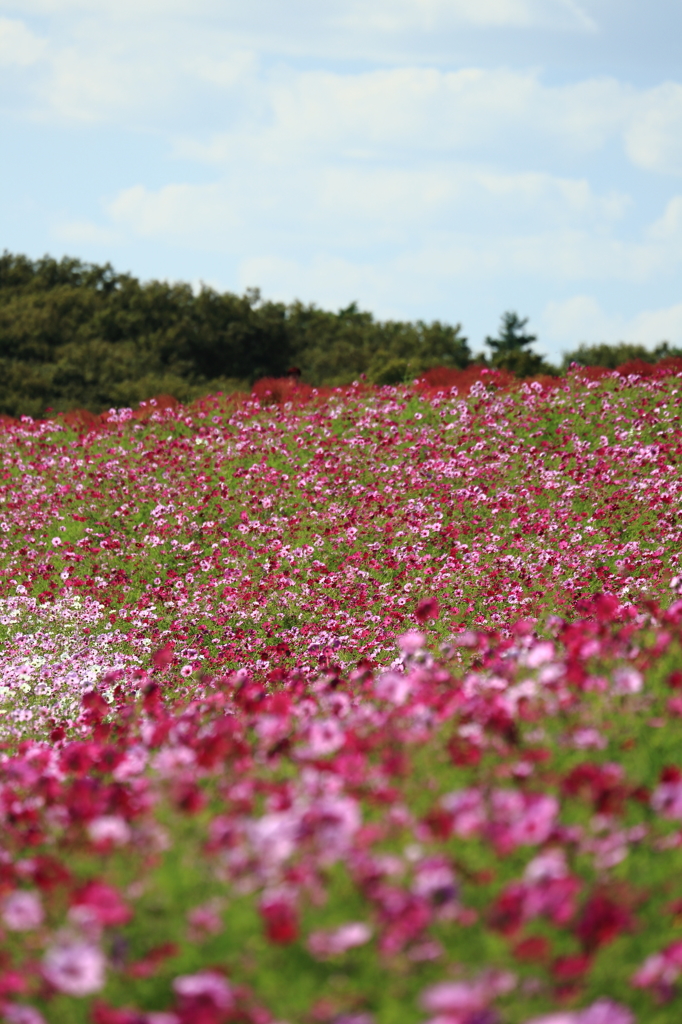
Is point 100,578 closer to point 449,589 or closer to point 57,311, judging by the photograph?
point 449,589

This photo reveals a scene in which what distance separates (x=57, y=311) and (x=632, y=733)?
144 feet

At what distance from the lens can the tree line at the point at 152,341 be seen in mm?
39406

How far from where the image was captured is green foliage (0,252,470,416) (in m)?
39.4

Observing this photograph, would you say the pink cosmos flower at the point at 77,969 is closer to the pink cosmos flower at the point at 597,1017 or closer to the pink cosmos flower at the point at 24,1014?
the pink cosmos flower at the point at 24,1014

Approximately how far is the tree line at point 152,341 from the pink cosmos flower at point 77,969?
3294 centimetres

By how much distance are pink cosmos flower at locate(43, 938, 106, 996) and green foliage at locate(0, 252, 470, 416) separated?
33.5m

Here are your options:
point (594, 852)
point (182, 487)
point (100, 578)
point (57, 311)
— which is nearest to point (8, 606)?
point (100, 578)

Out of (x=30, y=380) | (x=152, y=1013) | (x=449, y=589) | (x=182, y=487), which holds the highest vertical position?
(x=30, y=380)

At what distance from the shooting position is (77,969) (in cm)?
335

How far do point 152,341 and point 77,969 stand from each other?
139 feet

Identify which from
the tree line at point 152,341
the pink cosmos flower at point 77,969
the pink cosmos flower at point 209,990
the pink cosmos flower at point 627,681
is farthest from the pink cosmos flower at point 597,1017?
the tree line at point 152,341

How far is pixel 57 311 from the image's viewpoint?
Result: 4562cm

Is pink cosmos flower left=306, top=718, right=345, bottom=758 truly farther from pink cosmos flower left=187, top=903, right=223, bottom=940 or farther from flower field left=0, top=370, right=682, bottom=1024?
pink cosmos flower left=187, top=903, right=223, bottom=940

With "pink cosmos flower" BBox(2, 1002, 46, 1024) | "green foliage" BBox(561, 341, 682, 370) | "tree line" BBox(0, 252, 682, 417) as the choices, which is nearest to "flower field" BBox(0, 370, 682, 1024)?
"pink cosmos flower" BBox(2, 1002, 46, 1024)
